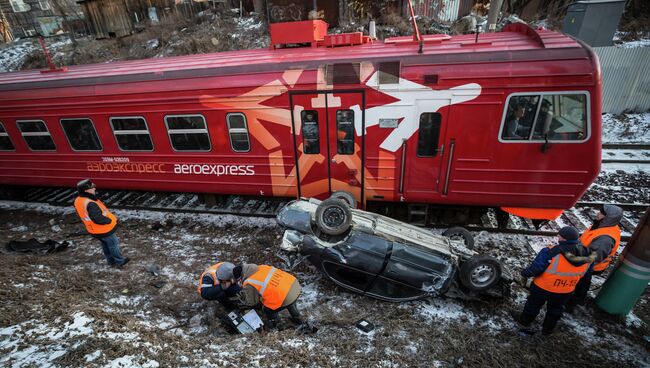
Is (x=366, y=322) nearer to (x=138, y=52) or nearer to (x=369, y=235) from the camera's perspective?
(x=369, y=235)

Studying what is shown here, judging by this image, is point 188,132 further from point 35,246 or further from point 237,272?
point 35,246

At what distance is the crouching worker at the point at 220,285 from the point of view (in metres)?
3.77

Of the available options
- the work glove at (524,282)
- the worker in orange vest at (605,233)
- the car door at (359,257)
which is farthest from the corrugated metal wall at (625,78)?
the car door at (359,257)

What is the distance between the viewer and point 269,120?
5.66 meters

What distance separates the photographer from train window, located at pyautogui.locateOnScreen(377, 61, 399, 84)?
5.00 metres

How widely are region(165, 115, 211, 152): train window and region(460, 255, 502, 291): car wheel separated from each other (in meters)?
4.99

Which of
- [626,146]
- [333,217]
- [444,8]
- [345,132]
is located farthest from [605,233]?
[444,8]

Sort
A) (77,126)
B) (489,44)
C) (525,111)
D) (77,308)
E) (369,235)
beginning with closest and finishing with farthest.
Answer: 1. (77,308)
2. (369,235)
3. (525,111)
4. (489,44)
5. (77,126)

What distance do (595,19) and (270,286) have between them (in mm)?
14852

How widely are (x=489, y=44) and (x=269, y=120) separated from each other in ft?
12.7

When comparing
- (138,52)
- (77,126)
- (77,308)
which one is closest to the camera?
(77,308)

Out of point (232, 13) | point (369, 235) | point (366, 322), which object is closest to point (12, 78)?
point (369, 235)

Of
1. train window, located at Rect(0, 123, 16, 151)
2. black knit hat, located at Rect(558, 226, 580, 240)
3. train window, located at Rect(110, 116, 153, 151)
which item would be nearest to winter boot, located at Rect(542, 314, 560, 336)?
black knit hat, located at Rect(558, 226, 580, 240)

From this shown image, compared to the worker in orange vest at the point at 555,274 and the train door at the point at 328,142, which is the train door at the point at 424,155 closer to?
the train door at the point at 328,142
